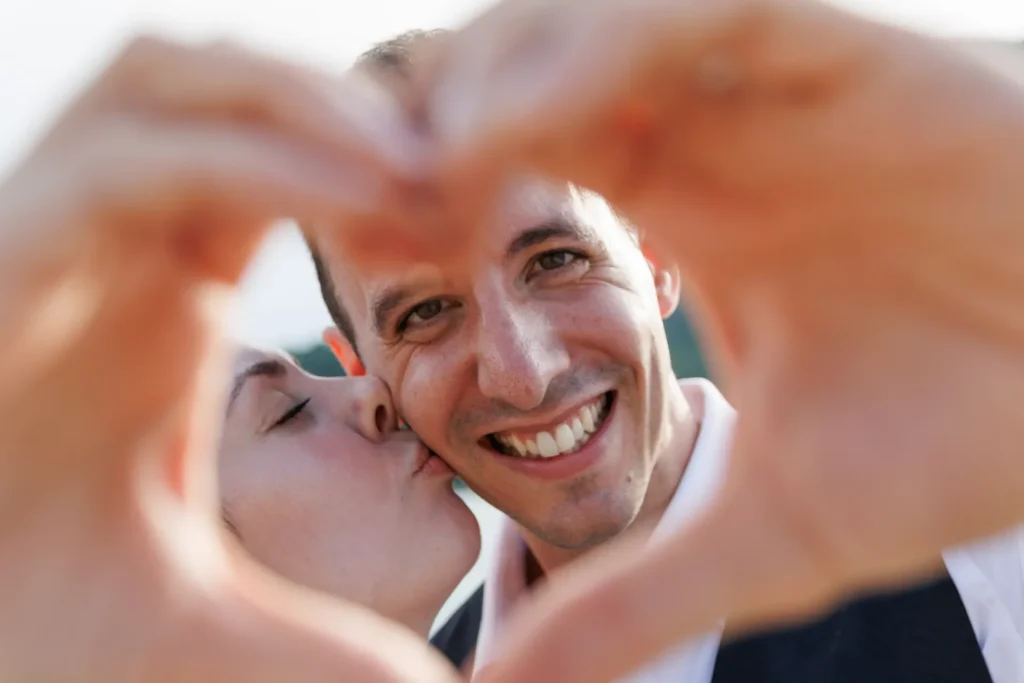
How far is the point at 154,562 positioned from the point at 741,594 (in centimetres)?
37

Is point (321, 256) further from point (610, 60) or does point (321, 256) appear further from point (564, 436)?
point (610, 60)

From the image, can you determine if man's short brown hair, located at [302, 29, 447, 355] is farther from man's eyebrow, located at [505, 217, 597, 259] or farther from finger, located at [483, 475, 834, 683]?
finger, located at [483, 475, 834, 683]

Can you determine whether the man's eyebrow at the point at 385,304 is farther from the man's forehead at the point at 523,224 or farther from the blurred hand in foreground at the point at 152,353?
the blurred hand in foreground at the point at 152,353

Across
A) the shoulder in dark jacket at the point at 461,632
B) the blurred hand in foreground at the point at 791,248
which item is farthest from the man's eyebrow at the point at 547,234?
the shoulder in dark jacket at the point at 461,632

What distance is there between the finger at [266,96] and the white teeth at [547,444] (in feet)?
2.78

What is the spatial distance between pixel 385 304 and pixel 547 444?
0.35 meters

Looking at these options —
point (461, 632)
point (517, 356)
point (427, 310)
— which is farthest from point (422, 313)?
point (461, 632)

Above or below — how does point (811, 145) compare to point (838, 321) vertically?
A: above

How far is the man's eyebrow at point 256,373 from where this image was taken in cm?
109

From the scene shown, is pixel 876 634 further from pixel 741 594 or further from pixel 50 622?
pixel 50 622

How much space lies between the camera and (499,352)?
1006mm

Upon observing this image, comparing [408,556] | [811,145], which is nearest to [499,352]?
A: [408,556]

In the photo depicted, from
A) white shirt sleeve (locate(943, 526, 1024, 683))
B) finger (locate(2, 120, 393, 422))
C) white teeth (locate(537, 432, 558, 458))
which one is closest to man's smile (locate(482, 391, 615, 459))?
white teeth (locate(537, 432, 558, 458))

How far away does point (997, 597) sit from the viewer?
76cm
